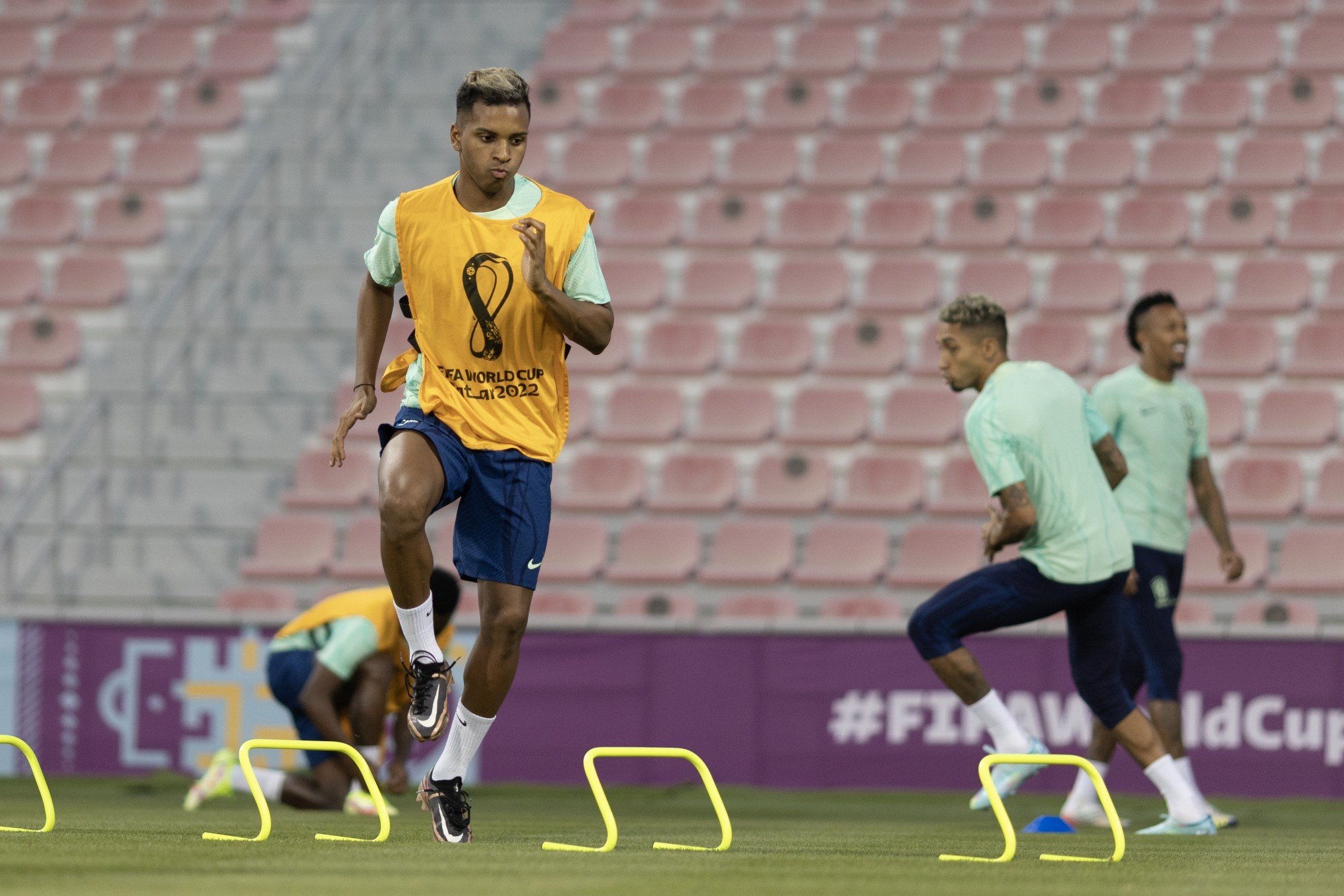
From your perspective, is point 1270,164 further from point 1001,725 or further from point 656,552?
point 1001,725

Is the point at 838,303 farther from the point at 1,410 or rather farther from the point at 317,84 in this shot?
the point at 1,410

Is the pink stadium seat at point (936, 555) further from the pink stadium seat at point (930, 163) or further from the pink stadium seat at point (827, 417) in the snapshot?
the pink stadium seat at point (930, 163)

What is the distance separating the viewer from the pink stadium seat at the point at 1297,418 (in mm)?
12125

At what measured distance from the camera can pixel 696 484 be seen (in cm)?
1235

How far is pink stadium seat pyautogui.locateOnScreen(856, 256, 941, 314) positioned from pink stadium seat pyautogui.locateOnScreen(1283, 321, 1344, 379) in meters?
2.44

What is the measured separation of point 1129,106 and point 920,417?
3714 mm

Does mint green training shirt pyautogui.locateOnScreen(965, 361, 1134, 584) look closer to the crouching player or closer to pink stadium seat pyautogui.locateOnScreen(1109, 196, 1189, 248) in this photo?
the crouching player

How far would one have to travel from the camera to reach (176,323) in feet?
46.7

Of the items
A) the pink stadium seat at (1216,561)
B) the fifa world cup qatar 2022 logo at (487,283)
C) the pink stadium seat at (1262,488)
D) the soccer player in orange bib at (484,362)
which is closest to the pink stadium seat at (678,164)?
the pink stadium seat at (1262,488)

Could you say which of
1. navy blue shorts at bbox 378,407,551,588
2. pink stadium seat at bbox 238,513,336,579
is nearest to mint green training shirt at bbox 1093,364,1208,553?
navy blue shorts at bbox 378,407,551,588

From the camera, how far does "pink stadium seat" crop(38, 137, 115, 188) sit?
51.7ft

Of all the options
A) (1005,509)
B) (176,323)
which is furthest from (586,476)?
(1005,509)

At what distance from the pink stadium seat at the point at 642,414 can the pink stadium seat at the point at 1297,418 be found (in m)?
3.69

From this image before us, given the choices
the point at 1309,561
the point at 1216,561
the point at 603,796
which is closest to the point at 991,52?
the point at 1216,561
